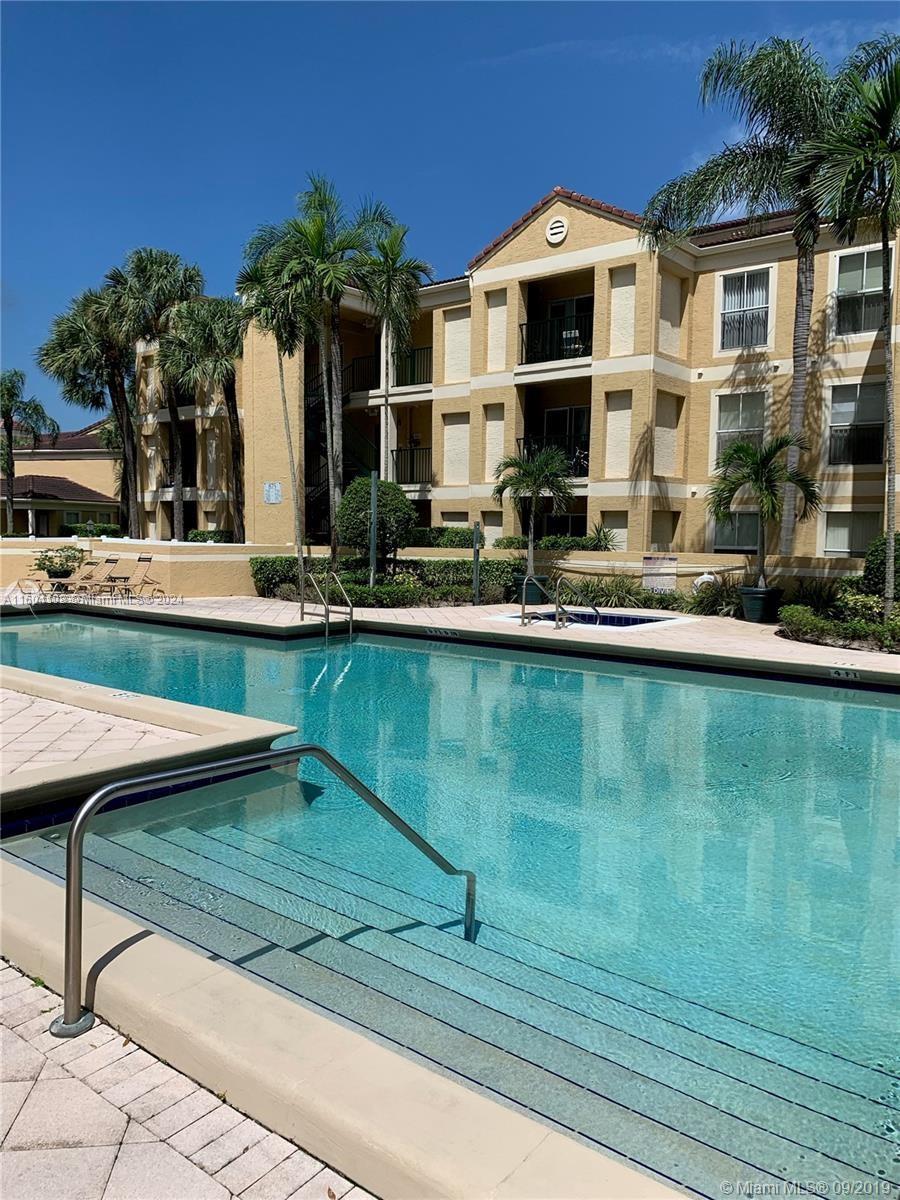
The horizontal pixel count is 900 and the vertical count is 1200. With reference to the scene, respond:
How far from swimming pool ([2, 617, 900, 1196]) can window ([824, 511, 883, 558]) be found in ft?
37.1

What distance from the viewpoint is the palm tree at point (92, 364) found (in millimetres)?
30797

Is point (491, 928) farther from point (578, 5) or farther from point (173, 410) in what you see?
point (173, 410)

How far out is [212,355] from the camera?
27.4 metres

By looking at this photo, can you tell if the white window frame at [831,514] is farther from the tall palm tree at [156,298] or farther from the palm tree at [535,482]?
the tall palm tree at [156,298]

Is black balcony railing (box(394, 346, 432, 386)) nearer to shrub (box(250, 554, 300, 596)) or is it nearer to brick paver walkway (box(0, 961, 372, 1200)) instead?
shrub (box(250, 554, 300, 596))

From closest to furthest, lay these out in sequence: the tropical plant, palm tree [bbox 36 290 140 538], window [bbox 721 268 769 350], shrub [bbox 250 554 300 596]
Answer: the tropical plant, window [bbox 721 268 769 350], shrub [bbox 250 554 300 596], palm tree [bbox 36 290 140 538]

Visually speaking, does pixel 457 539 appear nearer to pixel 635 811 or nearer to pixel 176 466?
pixel 176 466

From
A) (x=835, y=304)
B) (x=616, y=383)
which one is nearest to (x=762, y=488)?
(x=616, y=383)

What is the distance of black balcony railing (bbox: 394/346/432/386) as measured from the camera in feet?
86.7

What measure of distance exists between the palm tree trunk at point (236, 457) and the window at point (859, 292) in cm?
1865

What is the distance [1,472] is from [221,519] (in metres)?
15.9

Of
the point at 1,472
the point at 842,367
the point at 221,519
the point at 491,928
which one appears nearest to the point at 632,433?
the point at 842,367

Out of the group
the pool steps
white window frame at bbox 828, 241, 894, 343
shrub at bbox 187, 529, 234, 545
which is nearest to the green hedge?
white window frame at bbox 828, 241, 894, 343

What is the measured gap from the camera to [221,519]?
3070 centimetres
